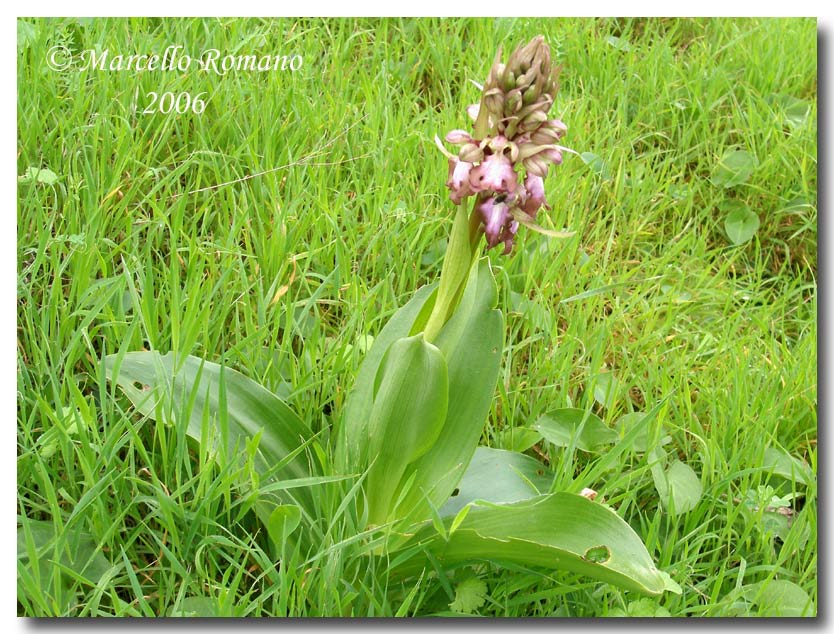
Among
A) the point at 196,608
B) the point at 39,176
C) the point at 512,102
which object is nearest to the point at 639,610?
the point at 196,608

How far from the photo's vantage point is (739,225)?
1.47 m

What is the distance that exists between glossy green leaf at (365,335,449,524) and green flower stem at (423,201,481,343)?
1.5 inches

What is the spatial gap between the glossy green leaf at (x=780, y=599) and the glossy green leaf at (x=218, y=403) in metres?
0.59

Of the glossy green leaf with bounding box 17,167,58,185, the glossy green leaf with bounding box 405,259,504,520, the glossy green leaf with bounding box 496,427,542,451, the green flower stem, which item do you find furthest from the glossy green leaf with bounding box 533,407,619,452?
the glossy green leaf with bounding box 17,167,58,185

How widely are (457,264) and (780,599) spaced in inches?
25.2

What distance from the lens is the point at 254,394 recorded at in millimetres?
1138

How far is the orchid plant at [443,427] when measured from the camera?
0.91 m

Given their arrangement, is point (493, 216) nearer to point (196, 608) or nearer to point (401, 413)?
point (401, 413)

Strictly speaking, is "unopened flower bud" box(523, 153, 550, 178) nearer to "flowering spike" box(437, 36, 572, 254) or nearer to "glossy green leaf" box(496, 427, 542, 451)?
"flowering spike" box(437, 36, 572, 254)

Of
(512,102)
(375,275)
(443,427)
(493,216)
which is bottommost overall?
(443,427)

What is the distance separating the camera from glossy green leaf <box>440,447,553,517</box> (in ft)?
3.79
